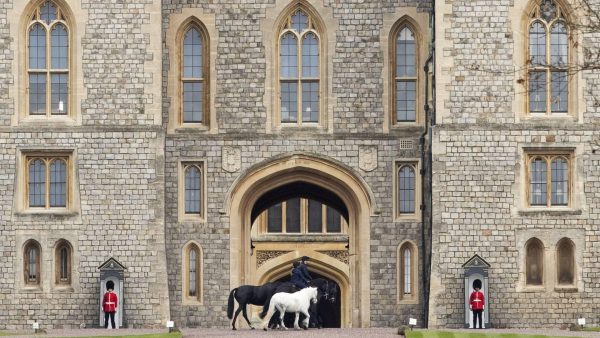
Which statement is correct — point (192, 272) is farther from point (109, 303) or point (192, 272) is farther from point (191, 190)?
point (109, 303)

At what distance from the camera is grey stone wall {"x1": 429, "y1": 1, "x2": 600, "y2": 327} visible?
4238cm

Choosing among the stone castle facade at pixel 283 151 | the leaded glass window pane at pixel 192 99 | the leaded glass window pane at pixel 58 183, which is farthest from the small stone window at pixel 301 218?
the leaded glass window pane at pixel 58 183

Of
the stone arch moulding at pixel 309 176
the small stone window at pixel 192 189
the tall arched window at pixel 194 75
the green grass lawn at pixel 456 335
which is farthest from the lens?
the tall arched window at pixel 194 75

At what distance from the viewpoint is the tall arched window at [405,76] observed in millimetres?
44531

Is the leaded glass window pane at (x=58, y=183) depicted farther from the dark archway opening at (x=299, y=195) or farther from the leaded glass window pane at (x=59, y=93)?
the dark archway opening at (x=299, y=195)

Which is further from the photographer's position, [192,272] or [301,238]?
[301,238]

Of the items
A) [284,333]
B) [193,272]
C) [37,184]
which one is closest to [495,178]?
[193,272]

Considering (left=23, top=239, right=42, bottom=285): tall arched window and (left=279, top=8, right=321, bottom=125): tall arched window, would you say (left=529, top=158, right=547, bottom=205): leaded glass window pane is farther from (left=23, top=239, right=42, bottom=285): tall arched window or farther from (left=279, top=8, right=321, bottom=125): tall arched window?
(left=23, top=239, right=42, bottom=285): tall arched window

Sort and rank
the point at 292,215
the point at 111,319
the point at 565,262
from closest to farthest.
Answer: the point at 111,319 → the point at 565,262 → the point at 292,215

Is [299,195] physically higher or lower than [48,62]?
lower

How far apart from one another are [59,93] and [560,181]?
12.3 m

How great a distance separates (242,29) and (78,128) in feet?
15.7

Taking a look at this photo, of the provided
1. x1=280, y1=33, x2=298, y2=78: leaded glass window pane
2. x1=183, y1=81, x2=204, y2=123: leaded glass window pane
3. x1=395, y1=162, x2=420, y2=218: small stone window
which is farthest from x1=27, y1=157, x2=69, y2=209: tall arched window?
x1=395, y1=162, x2=420, y2=218: small stone window

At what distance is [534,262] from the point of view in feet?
140
